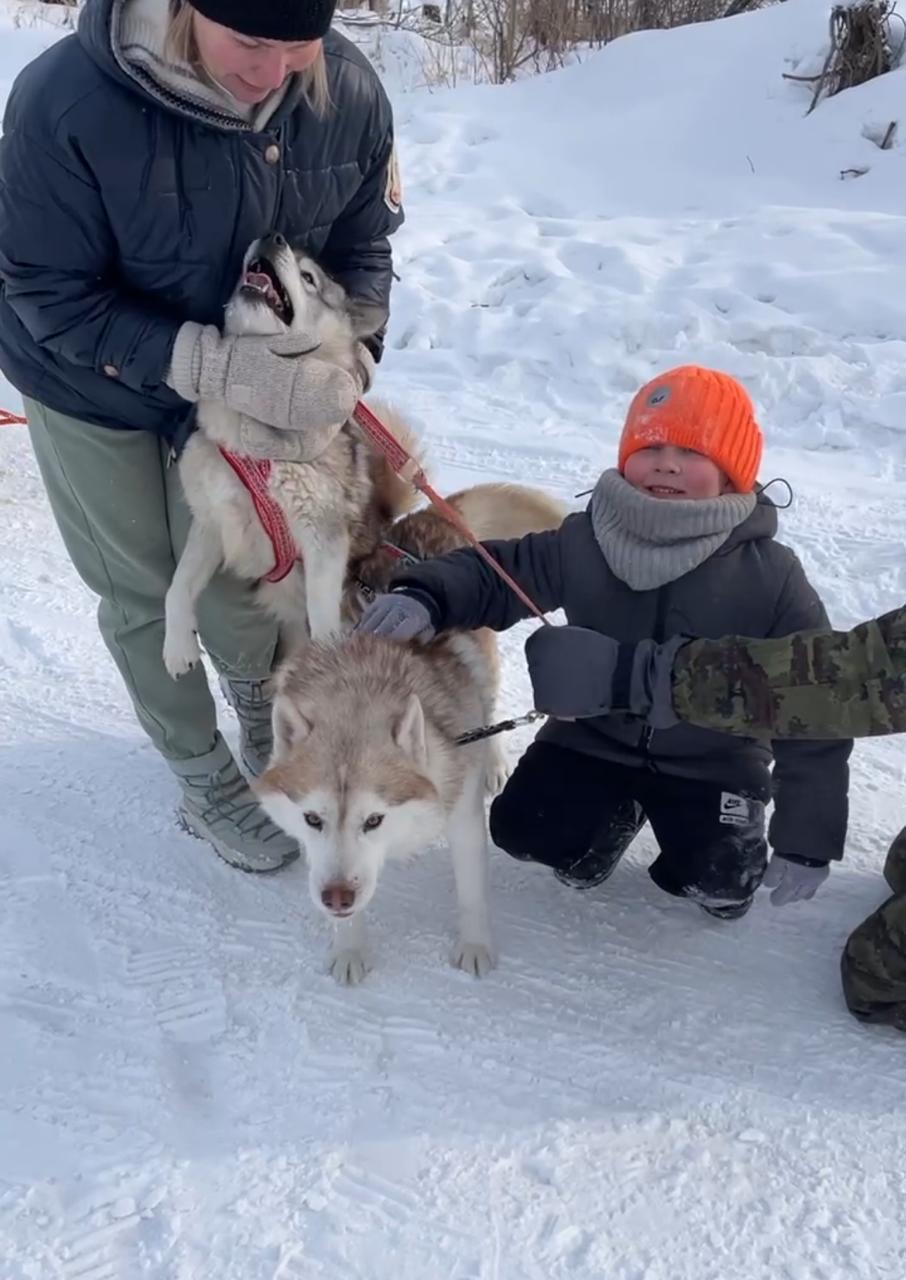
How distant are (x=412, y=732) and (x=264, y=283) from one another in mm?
980

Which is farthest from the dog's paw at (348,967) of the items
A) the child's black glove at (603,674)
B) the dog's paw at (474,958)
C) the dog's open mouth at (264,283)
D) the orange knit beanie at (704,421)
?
the dog's open mouth at (264,283)

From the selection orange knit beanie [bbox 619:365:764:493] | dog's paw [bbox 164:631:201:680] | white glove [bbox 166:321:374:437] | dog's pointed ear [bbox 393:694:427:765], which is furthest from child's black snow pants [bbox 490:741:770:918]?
white glove [bbox 166:321:374:437]

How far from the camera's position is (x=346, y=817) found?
216 cm

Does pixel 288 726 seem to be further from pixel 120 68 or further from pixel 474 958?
pixel 120 68

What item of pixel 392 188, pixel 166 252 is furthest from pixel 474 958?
pixel 392 188

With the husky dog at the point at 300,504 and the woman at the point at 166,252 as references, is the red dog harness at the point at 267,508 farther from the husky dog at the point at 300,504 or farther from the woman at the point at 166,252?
the woman at the point at 166,252

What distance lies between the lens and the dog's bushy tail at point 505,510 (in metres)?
3.03

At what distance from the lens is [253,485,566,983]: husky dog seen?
2.16 m

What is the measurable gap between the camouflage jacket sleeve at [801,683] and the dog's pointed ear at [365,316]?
1164 mm

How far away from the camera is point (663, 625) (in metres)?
2.47

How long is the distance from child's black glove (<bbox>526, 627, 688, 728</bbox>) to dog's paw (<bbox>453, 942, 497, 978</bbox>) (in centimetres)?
57

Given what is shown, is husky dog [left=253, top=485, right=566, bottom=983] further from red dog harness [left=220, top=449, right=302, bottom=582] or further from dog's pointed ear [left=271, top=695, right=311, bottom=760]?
red dog harness [left=220, top=449, right=302, bottom=582]

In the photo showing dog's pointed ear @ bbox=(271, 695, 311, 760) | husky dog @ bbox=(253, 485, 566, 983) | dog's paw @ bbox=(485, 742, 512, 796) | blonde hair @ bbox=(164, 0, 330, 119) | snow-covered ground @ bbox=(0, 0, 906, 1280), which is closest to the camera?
snow-covered ground @ bbox=(0, 0, 906, 1280)

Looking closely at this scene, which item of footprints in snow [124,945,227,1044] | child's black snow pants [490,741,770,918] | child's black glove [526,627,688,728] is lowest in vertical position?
footprints in snow [124,945,227,1044]
